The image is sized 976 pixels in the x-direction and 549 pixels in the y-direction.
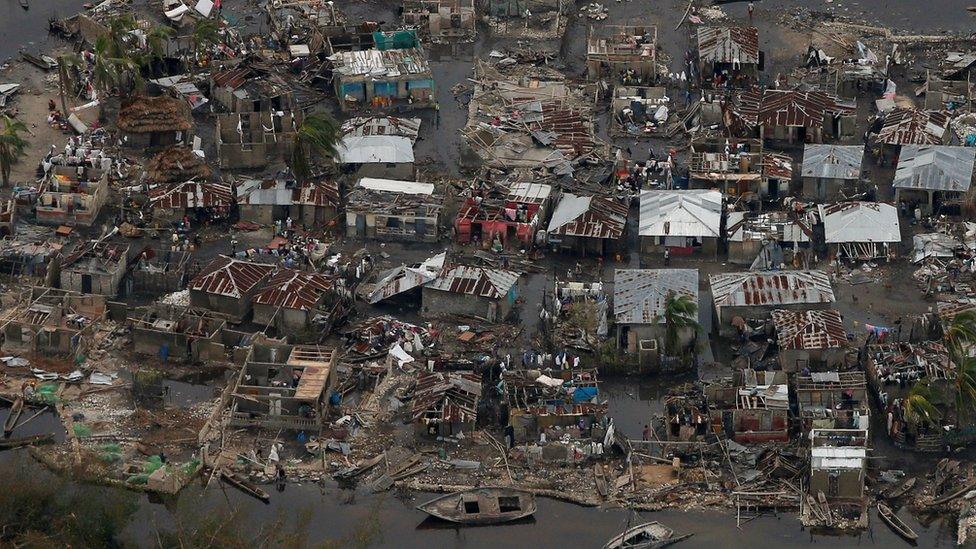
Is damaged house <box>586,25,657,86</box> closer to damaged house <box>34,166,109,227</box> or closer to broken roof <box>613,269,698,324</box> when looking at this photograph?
broken roof <box>613,269,698,324</box>

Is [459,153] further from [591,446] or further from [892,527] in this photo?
[892,527]

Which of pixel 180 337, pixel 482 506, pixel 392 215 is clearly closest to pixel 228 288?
pixel 180 337

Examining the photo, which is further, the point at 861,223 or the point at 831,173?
the point at 831,173

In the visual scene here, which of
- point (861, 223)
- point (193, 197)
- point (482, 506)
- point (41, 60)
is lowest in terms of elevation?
point (482, 506)

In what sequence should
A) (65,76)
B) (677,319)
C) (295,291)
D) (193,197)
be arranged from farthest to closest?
1. (65,76)
2. (193,197)
3. (295,291)
4. (677,319)

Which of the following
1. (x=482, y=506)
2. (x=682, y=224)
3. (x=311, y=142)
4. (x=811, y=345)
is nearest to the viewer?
(x=482, y=506)

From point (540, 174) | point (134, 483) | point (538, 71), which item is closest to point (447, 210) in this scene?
point (540, 174)

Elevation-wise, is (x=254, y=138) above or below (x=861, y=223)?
above

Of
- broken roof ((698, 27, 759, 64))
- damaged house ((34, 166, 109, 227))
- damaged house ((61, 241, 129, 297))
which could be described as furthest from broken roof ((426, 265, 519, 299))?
broken roof ((698, 27, 759, 64))

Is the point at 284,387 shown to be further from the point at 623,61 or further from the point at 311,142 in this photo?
the point at 623,61
